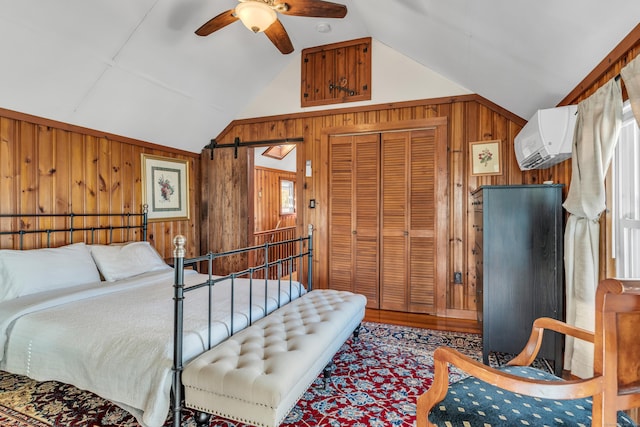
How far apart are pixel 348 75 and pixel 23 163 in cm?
349

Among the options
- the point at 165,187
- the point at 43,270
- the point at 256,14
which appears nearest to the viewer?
the point at 256,14

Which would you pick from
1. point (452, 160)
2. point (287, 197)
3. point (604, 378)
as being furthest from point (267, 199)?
point (604, 378)

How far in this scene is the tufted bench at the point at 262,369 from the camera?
57.1 inches

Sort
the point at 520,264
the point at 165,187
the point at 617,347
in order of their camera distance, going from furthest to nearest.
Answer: the point at 165,187 → the point at 520,264 → the point at 617,347

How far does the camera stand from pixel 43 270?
262 centimetres

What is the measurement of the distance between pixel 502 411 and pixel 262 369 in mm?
1004

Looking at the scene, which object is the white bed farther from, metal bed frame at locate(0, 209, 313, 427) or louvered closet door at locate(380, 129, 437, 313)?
louvered closet door at locate(380, 129, 437, 313)

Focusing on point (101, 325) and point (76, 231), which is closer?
point (101, 325)

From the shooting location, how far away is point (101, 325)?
6.40 ft

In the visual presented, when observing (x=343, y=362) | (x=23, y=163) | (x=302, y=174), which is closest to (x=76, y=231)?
(x=23, y=163)

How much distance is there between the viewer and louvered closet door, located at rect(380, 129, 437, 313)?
3889 mm

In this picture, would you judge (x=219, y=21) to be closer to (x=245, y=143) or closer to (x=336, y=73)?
(x=336, y=73)

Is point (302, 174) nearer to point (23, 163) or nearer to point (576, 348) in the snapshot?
point (23, 163)

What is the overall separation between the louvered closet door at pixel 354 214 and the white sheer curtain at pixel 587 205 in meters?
2.13
